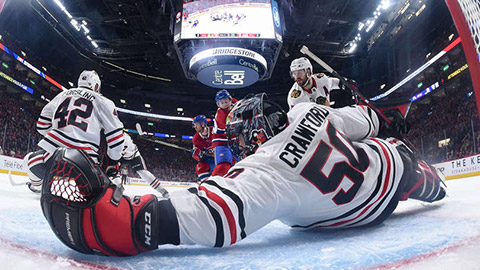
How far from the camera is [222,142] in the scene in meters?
3.44

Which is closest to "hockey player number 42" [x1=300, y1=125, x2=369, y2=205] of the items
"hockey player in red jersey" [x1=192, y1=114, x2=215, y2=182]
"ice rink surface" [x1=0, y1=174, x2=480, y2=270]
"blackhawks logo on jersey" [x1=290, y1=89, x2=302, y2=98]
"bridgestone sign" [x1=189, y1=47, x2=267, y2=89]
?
"ice rink surface" [x1=0, y1=174, x2=480, y2=270]

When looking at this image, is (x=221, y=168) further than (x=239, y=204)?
Yes

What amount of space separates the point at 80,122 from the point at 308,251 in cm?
214

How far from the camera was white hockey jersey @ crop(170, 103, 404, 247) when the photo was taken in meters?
0.81

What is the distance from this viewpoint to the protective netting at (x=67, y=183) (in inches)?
29.0

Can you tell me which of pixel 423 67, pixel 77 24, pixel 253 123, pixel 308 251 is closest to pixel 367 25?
pixel 423 67

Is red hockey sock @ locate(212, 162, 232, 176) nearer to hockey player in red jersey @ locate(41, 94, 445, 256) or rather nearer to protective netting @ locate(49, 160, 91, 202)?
hockey player in red jersey @ locate(41, 94, 445, 256)

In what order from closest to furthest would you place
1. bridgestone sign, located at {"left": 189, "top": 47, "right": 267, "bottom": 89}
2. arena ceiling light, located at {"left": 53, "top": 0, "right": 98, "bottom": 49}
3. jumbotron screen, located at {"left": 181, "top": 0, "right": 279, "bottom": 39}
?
1. jumbotron screen, located at {"left": 181, "top": 0, "right": 279, "bottom": 39}
2. bridgestone sign, located at {"left": 189, "top": 47, "right": 267, "bottom": 89}
3. arena ceiling light, located at {"left": 53, "top": 0, "right": 98, "bottom": 49}

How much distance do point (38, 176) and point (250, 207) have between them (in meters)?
2.49

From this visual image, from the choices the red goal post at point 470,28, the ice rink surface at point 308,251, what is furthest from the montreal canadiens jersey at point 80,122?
the red goal post at point 470,28

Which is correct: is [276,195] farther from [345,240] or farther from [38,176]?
[38,176]

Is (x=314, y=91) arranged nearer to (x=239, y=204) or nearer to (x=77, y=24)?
(x=239, y=204)

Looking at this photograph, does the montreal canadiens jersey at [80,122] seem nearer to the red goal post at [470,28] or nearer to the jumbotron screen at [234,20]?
the red goal post at [470,28]

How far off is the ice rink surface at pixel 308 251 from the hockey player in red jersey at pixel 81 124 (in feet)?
4.59
